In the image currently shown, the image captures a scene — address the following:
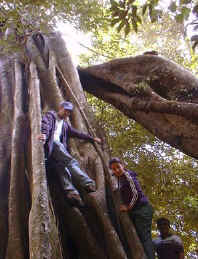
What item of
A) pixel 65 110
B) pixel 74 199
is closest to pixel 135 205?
pixel 74 199

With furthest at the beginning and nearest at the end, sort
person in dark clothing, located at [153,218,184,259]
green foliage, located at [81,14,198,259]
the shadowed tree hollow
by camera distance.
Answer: green foliage, located at [81,14,198,259] < person in dark clothing, located at [153,218,184,259] < the shadowed tree hollow

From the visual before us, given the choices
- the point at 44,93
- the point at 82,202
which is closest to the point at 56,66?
the point at 44,93

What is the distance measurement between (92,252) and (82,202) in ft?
1.70

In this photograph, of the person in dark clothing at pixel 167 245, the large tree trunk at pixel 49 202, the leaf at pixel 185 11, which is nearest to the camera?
the leaf at pixel 185 11

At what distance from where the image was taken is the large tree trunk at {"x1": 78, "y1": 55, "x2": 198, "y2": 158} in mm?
3904

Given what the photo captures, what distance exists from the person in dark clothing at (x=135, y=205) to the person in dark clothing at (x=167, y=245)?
438mm

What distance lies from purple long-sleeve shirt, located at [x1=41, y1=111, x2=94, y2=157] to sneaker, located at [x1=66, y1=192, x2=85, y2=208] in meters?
0.58

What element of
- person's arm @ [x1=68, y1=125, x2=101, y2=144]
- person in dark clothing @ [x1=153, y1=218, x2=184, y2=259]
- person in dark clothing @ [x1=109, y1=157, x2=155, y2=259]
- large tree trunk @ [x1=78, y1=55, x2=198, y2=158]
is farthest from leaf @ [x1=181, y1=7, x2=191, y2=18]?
person in dark clothing @ [x1=153, y1=218, x2=184, y2=259]

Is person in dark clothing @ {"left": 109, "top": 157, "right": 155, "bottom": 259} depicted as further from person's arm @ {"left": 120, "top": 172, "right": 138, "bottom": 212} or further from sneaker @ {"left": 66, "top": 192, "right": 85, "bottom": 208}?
sneaker @ {"left": 66, "top": 192, "right": 85, "bottom": 208}

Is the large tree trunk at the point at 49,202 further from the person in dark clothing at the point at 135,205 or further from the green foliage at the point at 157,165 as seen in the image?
the green foliage at the point at 157,165

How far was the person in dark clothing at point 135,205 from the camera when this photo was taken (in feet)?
10.2

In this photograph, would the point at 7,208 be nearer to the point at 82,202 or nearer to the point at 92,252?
the point at 82,202

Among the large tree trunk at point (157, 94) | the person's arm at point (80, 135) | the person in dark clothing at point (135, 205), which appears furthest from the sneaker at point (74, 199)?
the large tree trunk at point (157, 94)

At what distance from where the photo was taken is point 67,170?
3.41 meters
